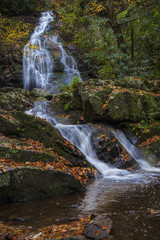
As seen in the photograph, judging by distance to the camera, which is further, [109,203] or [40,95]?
[40,95]

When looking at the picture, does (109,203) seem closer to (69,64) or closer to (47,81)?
(47,81)

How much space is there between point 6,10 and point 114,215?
31761 millimetres

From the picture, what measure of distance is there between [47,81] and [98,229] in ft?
61.6

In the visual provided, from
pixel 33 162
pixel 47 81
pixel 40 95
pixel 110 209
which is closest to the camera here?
pixel 110 209

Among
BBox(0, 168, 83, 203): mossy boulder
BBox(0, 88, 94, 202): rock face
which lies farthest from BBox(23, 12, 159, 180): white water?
BBox(0, 168, 83, 203): mossy boulder

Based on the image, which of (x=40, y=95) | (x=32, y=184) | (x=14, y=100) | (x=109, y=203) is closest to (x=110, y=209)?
(x=109, y=203)

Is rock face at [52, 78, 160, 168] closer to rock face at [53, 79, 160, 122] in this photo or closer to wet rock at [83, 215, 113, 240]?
rock face at [53, 79, 160, 122]

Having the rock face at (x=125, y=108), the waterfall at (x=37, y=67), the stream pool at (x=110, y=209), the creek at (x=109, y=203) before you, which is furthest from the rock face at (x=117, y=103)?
the waterfall at (x=37, y=67)

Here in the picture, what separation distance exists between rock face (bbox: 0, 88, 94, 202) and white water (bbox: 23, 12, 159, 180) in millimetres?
1160

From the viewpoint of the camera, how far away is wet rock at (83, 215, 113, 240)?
2361 millimetres

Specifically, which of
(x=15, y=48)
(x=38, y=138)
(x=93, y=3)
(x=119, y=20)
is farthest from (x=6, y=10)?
(x=38, y=138)

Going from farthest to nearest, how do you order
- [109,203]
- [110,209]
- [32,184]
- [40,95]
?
[40,95] → [32,184] → [109,203] → [110,209]

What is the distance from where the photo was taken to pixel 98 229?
247cm

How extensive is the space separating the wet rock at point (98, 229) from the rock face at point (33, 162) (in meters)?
2.09
